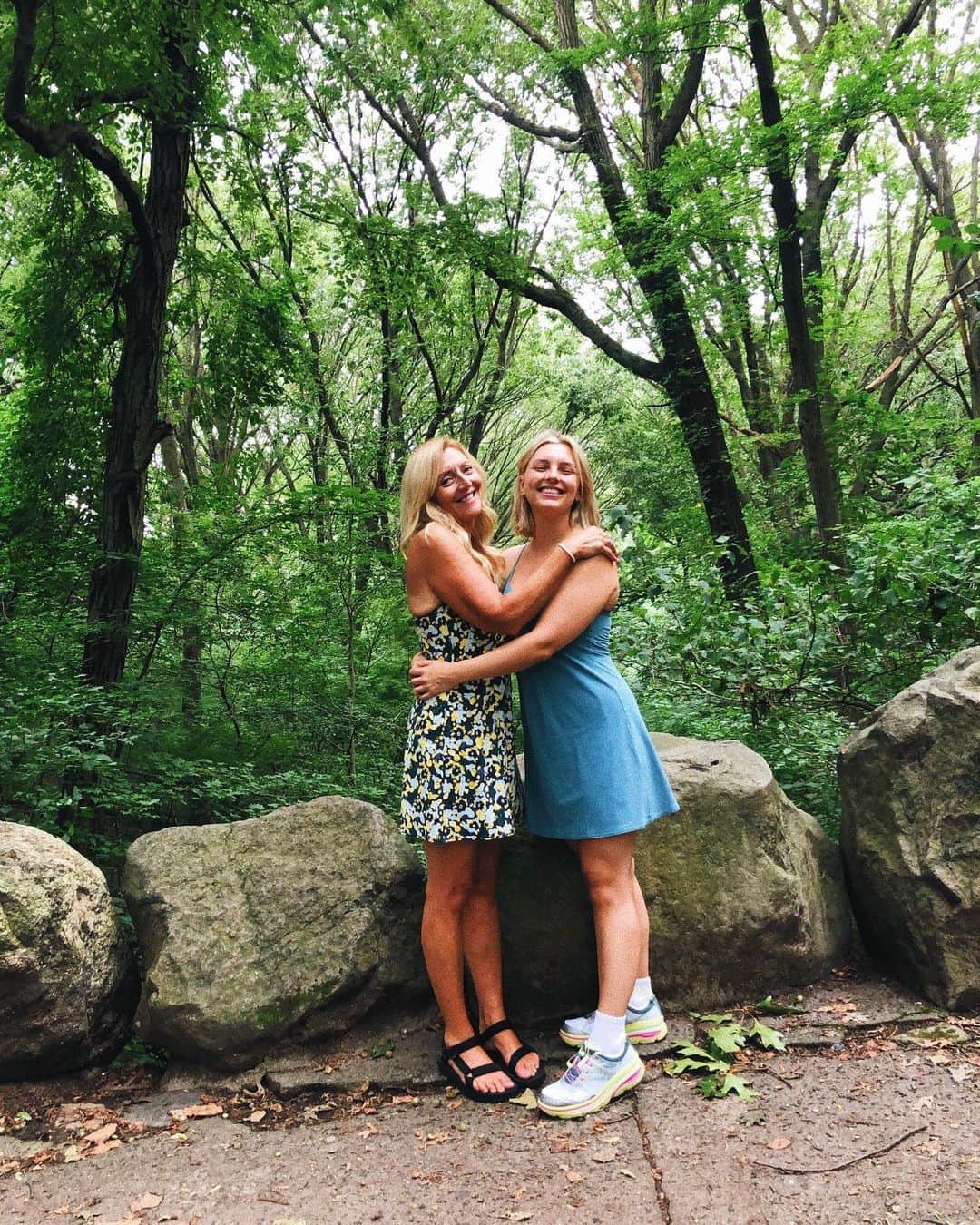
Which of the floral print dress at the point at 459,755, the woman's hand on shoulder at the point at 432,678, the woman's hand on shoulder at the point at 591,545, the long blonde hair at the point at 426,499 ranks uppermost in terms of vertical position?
the long blonde hair at the point at 426,499

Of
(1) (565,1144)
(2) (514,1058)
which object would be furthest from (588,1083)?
(2) (514,1058)

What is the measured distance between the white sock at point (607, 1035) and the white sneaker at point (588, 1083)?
0.05ft

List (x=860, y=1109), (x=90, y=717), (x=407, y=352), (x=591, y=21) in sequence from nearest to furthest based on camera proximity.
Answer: (x=860, y=1109) → (x=90, y=717) → (x=591, y=21) → (x=407, y=352)

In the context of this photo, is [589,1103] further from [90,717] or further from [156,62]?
[156,62]

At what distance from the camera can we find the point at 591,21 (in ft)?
38.7

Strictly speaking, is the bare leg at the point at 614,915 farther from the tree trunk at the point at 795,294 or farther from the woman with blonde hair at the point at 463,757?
the tree trunk at the point at 795,294

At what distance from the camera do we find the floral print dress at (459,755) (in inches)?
112

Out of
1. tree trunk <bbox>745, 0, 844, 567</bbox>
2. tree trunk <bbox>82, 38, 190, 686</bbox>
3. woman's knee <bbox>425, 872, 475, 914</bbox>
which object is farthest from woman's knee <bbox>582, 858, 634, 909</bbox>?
A: tree trunk <bbox>745, 0, 844, 567</bbox>

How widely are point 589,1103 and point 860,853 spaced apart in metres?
1.40

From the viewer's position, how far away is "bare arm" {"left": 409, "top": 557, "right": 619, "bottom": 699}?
2.82 m

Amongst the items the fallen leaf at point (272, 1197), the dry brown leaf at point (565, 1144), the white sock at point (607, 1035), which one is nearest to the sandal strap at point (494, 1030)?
the white sock at point (607, 1035)

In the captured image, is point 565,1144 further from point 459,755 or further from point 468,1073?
point 459,755

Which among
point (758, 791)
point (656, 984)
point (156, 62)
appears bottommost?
point (656, 984)

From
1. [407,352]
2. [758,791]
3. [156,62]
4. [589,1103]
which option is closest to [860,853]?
[758,791]
